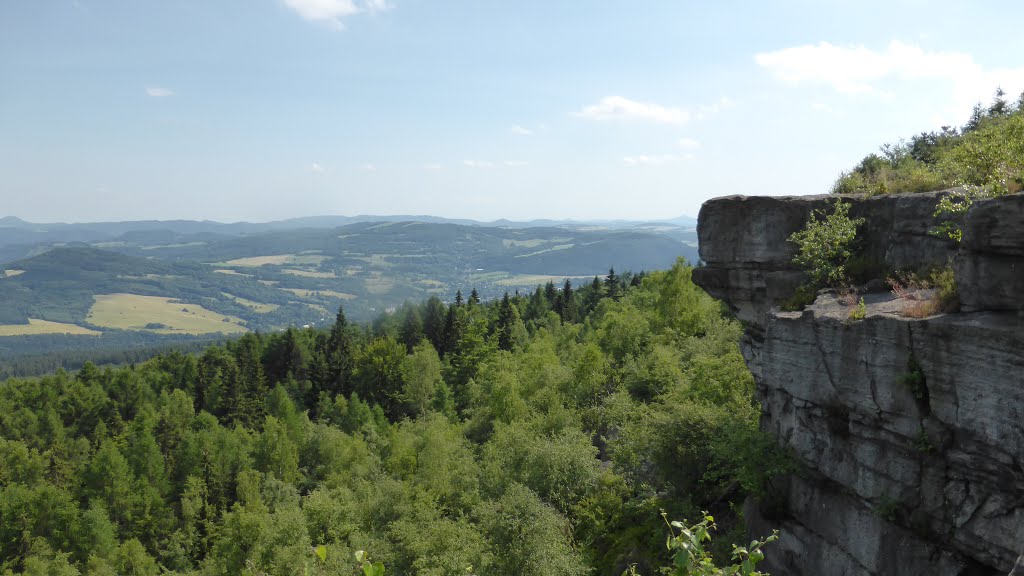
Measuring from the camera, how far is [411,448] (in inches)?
2184

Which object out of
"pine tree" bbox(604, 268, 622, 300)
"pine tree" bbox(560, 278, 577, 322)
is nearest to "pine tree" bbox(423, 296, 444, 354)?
"pine tree" bbox(560, 278, 577, 322)

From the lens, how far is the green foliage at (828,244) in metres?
20.1

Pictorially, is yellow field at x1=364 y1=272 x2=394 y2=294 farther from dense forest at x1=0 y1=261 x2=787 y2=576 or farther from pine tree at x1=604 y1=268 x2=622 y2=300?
pine tree at x1=604 y1=268 x2=622 y2=300

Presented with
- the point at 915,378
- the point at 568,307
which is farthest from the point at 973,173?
the point at 568,307

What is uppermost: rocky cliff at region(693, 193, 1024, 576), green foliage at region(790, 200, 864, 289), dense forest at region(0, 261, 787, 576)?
green foliage at region(790, 200, 864, 289)

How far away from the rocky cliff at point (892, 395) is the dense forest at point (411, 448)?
7.42ft

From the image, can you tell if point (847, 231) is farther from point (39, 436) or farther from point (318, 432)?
point (39, 436)

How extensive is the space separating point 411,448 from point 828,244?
43642 mm

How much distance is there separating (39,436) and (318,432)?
39.4 metres

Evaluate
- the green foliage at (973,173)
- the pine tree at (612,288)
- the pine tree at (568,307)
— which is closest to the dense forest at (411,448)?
the pine tree at (612,288)

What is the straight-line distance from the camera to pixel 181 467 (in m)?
65.8

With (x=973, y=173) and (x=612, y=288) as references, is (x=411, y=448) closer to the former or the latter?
(x=973, y=173)

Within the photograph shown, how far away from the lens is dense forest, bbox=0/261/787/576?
86.7ft

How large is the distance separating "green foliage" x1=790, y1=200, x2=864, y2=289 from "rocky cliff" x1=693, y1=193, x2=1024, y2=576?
522 mm
